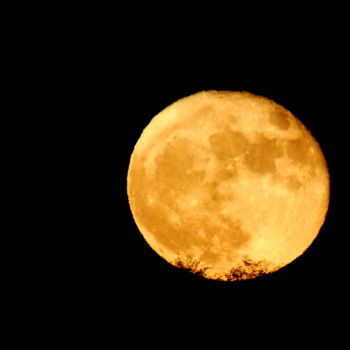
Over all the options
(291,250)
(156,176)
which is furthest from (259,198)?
(156,176)

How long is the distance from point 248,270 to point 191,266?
22.0 inches

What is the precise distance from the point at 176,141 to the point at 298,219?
52.3 inches

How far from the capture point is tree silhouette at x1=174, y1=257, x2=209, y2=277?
3906 mm

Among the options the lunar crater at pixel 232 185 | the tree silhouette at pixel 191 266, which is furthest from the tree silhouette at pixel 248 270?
the tree silhouette at pixel 191 266

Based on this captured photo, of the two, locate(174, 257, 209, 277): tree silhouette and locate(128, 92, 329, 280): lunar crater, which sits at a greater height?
locate(128, 92, 329, 280): lunar crater

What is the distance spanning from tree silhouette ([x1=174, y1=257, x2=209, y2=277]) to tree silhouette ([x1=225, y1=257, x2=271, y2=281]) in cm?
25

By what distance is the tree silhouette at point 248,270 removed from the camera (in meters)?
3.81

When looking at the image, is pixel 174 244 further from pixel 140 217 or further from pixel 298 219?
pixel 298 219

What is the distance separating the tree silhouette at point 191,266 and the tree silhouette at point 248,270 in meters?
0.25

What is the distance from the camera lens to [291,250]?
3.83 metres

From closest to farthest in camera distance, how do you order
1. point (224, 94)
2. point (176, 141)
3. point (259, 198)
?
point (259, 198) < point (176, 141) < point (224, 94)

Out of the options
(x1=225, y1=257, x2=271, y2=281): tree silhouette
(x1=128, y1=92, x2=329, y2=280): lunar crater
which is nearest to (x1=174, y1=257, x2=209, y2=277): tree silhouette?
(x1=128, y1=92, x2=329, y2=280): lunar crater

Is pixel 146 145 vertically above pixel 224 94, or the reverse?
pixel 224 94

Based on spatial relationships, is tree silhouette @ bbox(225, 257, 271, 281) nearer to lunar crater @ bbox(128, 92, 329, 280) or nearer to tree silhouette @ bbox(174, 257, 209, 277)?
lunar crater @ bbox(128, 92, 329, 280)
